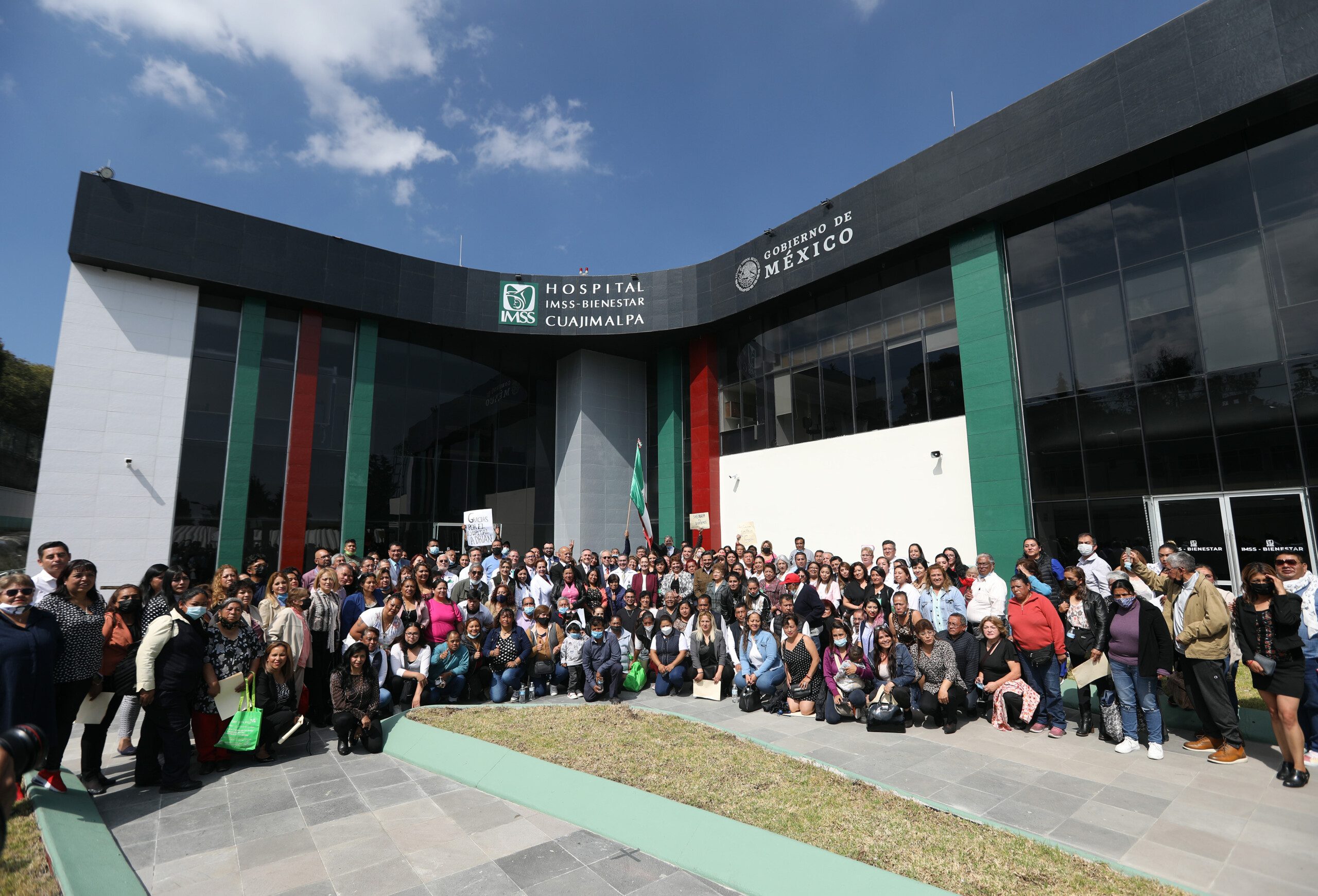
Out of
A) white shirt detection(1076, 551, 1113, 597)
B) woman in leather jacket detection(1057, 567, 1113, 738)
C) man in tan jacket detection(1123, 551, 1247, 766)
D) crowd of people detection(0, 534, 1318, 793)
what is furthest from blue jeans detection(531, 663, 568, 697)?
man in tan jacket detection(1123, 551, 1247, 766)

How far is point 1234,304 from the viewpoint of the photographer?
10.9 metres

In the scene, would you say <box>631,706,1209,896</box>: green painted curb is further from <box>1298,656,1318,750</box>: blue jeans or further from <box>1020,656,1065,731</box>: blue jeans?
<box>1298,656,1318,750</box>: blue jeans

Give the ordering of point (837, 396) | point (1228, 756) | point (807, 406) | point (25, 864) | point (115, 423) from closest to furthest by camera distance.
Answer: point (25, 864) → point (1228, 756) → point (115, 423) → point (837, 396) → point (807, 406)

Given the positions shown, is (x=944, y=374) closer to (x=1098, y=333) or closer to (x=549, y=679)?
(x=1098, y=333)

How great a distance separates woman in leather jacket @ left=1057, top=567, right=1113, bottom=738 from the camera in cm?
689

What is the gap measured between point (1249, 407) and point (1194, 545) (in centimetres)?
251

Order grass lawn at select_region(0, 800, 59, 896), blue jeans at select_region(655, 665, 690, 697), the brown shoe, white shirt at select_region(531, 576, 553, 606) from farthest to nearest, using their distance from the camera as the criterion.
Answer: white shirt at select_region(531, 576, 553, 606) < blue jeans at select_region(655, 665, 690, 697) < the brown shoe < grass lawn at select_region(0, 800, 59, 896)

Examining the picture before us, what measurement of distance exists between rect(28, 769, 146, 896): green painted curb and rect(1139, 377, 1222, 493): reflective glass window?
1475 centimetres

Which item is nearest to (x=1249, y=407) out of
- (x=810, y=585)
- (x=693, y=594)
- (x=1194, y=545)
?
(x=1194, y=545)

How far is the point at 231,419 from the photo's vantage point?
16.5 m

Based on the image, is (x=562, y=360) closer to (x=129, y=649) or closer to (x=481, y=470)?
(x=481, y=470)

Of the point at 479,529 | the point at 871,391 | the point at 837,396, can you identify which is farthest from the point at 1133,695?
the point at 479,529

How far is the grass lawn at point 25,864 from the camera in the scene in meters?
3.79

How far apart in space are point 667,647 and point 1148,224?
12.1 metres
